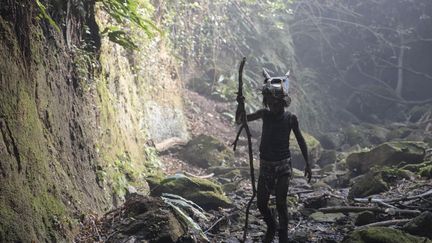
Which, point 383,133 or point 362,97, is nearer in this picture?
point 383,133

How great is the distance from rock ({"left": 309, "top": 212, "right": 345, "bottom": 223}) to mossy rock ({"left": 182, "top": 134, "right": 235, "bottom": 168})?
16.4 ft

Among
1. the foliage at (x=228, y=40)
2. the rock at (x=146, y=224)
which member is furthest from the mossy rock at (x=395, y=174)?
the foliage at (x=228, y=40)

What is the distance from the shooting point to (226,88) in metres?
17.3

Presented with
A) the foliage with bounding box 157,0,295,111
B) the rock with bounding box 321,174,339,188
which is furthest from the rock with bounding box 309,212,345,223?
the foliage with bounding box 157,0,295,111

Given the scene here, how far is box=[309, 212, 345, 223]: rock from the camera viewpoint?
718 centimetres

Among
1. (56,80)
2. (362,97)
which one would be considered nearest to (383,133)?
(362,97)

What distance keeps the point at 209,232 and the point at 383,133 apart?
47.8ft

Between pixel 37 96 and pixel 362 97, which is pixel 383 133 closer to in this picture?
pixel 362 97

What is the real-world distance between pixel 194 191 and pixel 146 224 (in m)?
3.01

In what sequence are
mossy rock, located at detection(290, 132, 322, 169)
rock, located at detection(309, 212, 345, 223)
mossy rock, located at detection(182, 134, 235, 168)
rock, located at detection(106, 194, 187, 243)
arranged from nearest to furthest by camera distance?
rock, located at detection(106, 194, 187, 243) < rock, located at detection(309, 212, 345, 223) < mossy rock, located at detection(182, 134, 235, 168) < mossy rock, located at detection(290, 132, 322, 169)

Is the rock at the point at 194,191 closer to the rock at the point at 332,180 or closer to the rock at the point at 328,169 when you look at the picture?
the rock at the point at 332,180

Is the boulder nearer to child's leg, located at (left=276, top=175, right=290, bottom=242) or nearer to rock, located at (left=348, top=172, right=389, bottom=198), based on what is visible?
rock, located at (left=348, top=172, right=389, bottom=198)

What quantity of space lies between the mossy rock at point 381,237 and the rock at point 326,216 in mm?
2060

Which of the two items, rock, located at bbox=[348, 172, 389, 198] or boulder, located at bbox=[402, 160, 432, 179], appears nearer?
rock, located at bbox=[348, 172, 389, 198]
